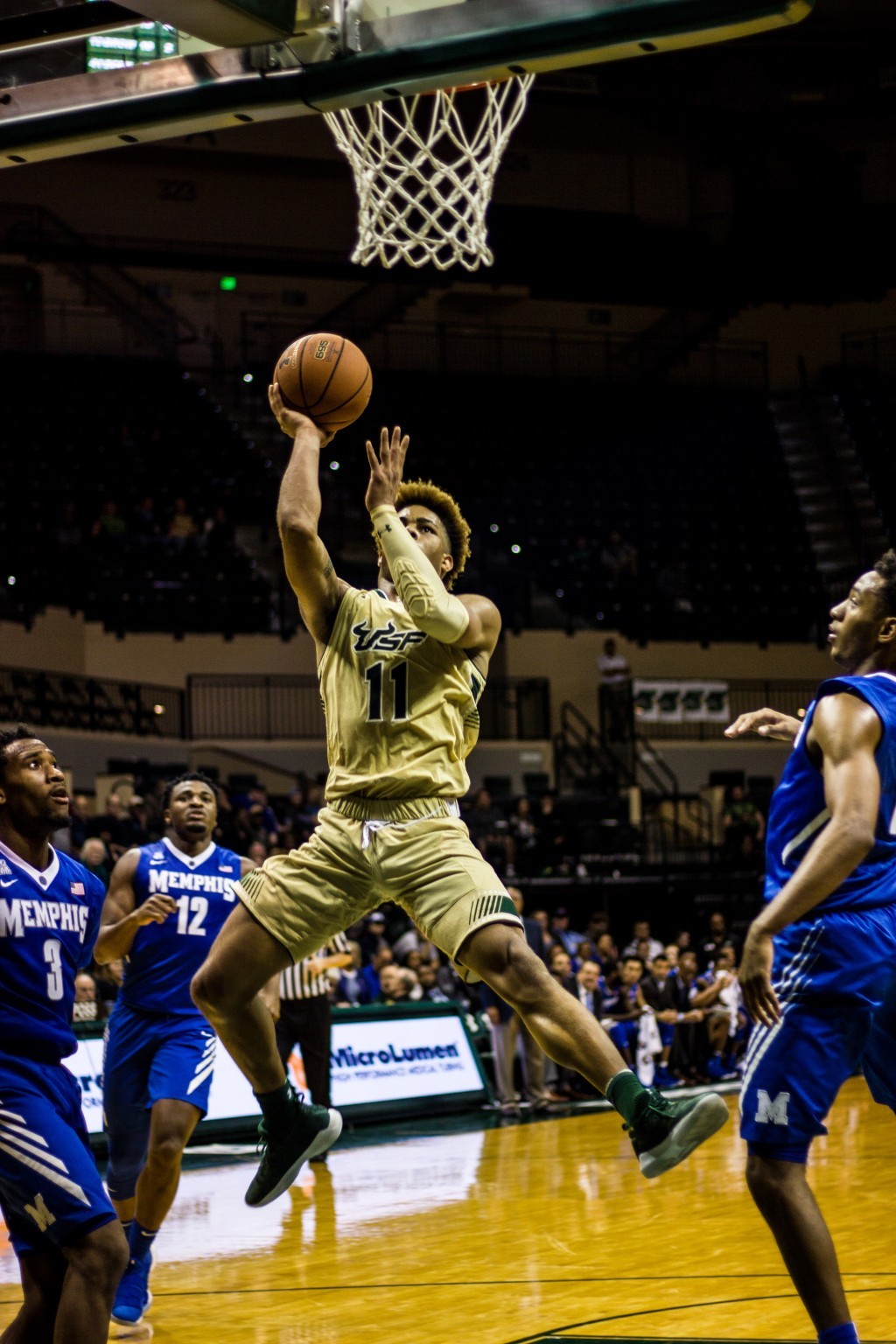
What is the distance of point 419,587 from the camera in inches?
198

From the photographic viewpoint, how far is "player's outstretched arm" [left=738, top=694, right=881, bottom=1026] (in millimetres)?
4316

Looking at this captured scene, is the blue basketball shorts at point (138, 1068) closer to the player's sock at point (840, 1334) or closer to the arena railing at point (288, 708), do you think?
the player's sock at point (840, 1334)

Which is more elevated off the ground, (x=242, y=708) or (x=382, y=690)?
(x=242, y=708)

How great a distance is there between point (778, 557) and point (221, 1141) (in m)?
16.9

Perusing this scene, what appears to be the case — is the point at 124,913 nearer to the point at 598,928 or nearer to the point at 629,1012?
the point at 629,1012

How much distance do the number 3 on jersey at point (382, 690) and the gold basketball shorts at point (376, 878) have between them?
0.85ft

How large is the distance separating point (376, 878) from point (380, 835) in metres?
0.13

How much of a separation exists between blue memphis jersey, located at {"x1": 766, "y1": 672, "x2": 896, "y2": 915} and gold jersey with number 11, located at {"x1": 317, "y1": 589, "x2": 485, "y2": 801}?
1.04 meters

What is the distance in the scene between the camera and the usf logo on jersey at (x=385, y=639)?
519cm

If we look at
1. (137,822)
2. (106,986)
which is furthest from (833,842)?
(137,822)

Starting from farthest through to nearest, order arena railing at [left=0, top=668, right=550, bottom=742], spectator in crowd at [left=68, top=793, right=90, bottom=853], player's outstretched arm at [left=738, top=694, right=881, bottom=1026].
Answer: arena railing at [left=0, top=668, right=550, bottom=742]
spectator in crowd at [left=68, top=793, right=90, bottom=853]
player's outstretched arm at [left=738, top=694, right=881, bottom=1026]

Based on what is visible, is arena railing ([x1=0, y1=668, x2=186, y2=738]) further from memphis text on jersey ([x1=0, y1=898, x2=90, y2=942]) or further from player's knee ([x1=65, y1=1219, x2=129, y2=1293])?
player's knee ([x1=65, y1=1219, x2=129, y2=1293])

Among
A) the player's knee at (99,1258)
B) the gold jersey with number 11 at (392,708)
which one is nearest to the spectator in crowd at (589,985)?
the gold jersey with number 11 at (392,708)

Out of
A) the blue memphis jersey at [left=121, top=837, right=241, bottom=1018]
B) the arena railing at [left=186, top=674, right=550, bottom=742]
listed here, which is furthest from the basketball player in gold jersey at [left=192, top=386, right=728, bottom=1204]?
the arena railing at [left=186, top=674, right=550, bottom=742]
